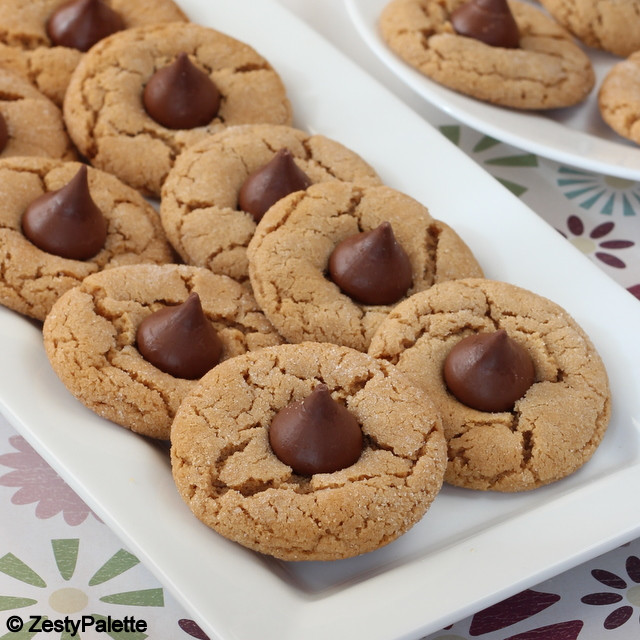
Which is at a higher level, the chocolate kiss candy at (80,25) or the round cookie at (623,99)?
the round cookie at (623,99)

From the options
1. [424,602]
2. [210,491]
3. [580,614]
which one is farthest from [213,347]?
[580,614]

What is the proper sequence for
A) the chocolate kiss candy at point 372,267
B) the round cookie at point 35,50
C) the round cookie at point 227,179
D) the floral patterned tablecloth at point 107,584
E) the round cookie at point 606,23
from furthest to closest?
the round cookie at point 606,23, the round cookie at point 35,50, the round cookie at point 227,179, the chocolate kiss candy at point 372,267, the floral patterned tablecloth at point 107,584

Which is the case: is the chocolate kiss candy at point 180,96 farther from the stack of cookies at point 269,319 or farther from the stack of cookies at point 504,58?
the stack of cookies at point 504,58

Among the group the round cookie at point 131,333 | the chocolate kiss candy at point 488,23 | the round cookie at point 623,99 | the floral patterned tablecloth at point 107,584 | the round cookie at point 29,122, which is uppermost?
the chocolate kiss candy at point 488,23

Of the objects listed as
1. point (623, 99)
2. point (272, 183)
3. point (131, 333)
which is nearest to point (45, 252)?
point (131, 333)

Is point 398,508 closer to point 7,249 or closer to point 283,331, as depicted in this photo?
point 283,331

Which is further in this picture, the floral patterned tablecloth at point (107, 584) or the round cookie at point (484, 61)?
the round cookie at point (484, 61)

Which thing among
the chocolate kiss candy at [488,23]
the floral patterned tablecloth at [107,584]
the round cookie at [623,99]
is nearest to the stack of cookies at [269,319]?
the floral patterned tablecloth at [107,584]
